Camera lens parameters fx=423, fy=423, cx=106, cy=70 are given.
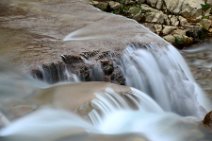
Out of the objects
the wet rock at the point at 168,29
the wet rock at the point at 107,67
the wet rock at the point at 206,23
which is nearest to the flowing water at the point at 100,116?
the wet rock at the point at 107,67

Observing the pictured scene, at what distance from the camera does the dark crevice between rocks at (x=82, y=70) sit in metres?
5.87

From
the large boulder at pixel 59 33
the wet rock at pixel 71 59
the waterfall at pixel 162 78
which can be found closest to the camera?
the wet rock at pixel 71 59

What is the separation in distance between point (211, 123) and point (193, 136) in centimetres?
37

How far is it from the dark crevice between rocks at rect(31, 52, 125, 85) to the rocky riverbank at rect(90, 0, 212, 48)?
6442mm

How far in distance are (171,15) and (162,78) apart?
758cm

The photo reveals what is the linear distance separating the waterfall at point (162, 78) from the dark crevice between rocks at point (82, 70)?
0.25 metres

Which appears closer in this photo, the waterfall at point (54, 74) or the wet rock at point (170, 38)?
the waterfall at point (54, 74)

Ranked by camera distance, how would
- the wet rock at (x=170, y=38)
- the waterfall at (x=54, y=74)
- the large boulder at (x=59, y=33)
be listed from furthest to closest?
the wet rock at (x=170, y=38)
the large boulder at (x=59, y=33)
the waterfall at (x=54, y=74)

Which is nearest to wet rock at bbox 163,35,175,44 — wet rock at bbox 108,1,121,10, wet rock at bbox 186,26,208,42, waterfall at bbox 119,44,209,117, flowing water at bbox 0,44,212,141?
wet rock at bbox 186,26,208,42

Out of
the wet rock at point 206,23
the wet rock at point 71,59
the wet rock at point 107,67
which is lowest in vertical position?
the wet rock at point 206,23

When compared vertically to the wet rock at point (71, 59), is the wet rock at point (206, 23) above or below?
below

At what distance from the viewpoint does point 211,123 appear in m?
5.20

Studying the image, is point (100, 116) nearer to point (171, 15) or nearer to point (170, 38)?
point (170, 38)

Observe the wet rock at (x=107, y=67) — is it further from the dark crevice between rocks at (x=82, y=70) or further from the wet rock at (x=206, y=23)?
the wet rock at (x=206, y=23)
